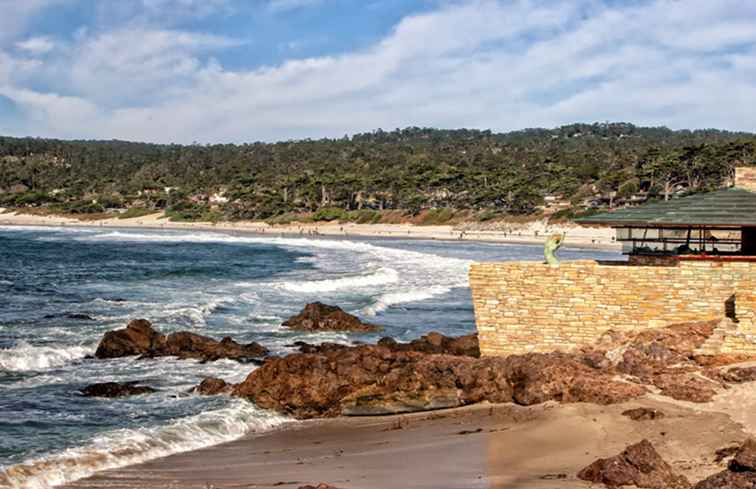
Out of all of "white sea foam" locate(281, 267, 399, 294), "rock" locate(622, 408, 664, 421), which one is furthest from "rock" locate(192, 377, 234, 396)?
"white sea foam" locate(281, 267, 399, 294)

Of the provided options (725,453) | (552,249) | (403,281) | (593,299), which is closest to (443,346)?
(552,249)

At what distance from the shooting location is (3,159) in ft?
629

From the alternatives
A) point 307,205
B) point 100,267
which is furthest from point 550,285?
point 307,205

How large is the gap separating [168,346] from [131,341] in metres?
0.85

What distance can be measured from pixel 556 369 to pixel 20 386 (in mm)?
9913

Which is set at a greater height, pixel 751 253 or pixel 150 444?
pixel 751 253

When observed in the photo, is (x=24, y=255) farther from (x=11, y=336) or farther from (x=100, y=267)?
(x=11, y=336)

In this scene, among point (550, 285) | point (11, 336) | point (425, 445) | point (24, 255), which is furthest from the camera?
point (24, 255)

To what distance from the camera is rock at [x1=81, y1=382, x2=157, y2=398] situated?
16.0 m

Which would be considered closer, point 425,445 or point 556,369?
point 425,445

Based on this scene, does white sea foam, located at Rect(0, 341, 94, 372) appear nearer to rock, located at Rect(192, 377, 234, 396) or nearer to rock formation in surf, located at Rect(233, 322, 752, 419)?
rock, located at Rect(192, 377, 234, 396)

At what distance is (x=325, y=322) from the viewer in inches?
950

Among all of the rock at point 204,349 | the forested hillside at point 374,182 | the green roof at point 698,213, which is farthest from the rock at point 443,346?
the forested hillside at point 374,182

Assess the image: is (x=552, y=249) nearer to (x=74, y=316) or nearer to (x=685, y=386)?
(x=685, y=386)
